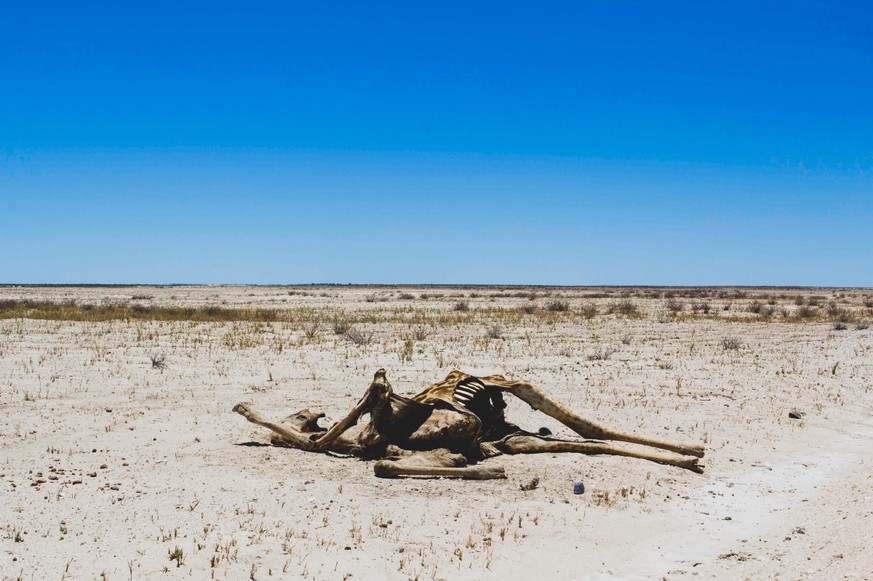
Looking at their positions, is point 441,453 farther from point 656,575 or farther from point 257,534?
point 656,575

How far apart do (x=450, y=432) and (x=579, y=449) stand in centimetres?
172

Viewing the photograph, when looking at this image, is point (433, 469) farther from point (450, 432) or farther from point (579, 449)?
point (579, 449)

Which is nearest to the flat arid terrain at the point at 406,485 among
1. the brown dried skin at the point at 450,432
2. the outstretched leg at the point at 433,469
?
the outstretched leg at the point at 433,469

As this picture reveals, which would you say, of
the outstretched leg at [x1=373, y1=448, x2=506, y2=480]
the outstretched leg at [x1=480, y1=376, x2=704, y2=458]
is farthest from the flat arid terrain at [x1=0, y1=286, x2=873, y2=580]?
the outstretched leg at [x1=480, y1=376, x2=704, y2=458]

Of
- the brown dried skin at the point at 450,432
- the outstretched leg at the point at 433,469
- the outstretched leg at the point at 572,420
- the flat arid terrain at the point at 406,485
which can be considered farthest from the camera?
the outstretched leg at the point at 572,420

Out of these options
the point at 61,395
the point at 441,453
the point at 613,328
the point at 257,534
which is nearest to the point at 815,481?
the point at 441,453

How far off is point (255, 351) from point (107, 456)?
10.1m

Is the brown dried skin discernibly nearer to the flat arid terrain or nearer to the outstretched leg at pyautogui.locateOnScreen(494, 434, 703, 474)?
the outstretched leg at pyautogui.locateOnScreen(494, 434, 703, 474)

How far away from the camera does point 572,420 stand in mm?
9016

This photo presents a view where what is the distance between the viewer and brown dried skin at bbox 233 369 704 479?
8.33m

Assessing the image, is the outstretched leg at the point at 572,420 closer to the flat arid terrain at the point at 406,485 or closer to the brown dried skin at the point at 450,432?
the brown dried skin at the point at 450,432

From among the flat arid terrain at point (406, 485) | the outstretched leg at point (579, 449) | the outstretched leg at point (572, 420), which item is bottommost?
the flat arid terrain at point (406, 485)

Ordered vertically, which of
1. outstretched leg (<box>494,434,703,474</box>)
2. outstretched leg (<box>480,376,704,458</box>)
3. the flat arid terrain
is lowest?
the flat arid terrain

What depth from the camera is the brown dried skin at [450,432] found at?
8.33 meters
